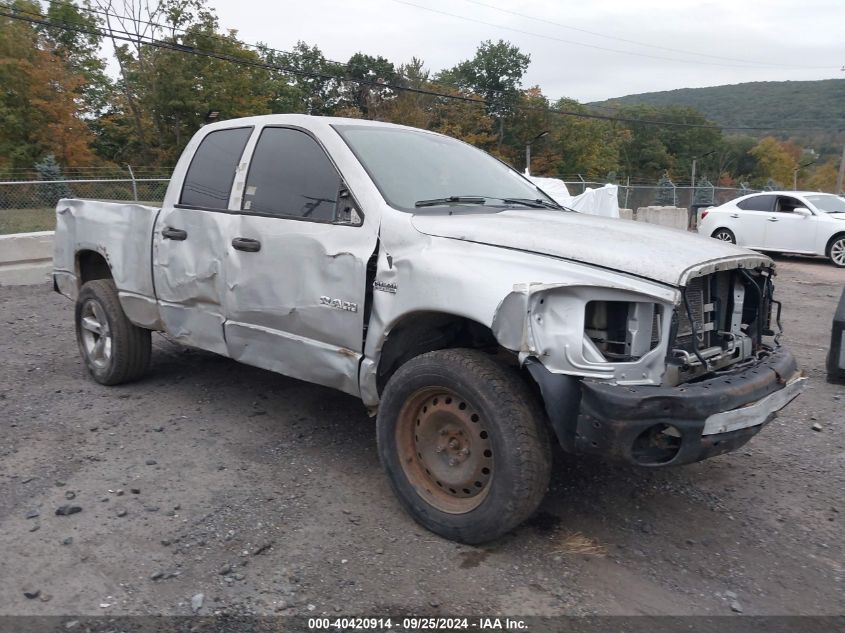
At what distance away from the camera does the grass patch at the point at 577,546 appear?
334cm

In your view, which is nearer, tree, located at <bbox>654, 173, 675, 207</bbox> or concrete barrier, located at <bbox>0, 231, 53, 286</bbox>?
concrete barrier, located at <bbox>0, 231, 53, 286</bbox>

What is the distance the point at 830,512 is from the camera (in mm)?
3787

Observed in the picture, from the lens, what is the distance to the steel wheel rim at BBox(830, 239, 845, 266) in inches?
598

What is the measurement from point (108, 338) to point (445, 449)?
3348 millimetres

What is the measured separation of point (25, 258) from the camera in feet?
35.7

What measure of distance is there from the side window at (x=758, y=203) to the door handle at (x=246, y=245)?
589 inches

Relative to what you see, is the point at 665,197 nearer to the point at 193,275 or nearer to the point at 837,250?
the point at 837,250

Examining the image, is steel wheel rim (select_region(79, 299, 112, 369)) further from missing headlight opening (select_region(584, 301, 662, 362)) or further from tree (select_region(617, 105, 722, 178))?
tree (select_region(617, 105, 722, 178))

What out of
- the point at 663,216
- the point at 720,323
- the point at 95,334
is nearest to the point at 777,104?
the point at 663,216

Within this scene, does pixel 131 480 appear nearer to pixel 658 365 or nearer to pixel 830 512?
pixel 658 365

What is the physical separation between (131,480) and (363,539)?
4.88 ft

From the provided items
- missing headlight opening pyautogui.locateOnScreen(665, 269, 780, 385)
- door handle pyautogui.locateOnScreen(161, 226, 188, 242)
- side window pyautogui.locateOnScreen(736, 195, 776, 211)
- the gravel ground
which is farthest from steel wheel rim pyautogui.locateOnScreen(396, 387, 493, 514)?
side window pyautogui.locateOnScreen(736, 195, 776, 211)

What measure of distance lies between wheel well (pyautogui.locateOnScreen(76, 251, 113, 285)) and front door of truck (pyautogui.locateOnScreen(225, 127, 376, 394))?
6.81ft

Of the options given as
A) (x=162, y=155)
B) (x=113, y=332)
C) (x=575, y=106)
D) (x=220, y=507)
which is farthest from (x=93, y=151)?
(x=575, y=106)
